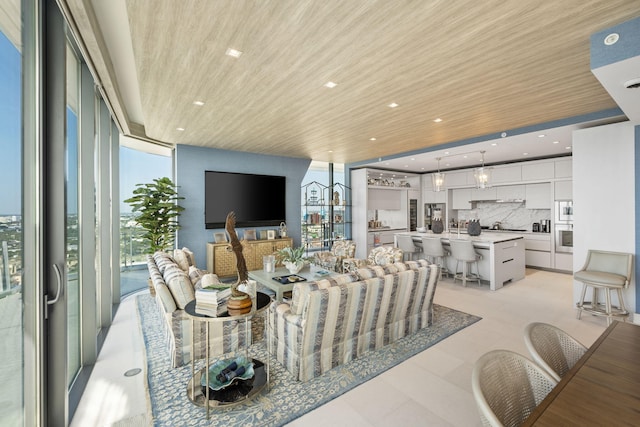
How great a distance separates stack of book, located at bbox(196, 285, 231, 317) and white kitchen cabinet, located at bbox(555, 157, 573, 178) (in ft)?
24.1

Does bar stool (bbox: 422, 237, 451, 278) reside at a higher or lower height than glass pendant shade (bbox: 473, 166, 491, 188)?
lower

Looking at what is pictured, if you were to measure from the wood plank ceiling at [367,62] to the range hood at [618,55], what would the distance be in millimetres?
94

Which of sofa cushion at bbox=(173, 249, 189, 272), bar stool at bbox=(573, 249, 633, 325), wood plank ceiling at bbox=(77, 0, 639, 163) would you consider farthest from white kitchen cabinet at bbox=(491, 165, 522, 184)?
sofa cushion at bbox=(173, 249, 189, 272)

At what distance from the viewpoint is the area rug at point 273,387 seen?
6.63 feet

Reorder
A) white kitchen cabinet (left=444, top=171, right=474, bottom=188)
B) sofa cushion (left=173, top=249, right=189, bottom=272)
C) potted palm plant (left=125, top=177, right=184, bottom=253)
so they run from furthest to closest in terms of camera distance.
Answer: white kitchen cabinet (left=444, top=171, right=474, bottom=188) → potted palm plant (left=125, top=177, right=184, bottom=253) → sofa cushion (left=173, top=249, right=189, bottom=272)

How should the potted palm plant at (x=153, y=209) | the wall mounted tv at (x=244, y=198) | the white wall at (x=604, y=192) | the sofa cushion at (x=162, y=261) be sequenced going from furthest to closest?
the wall mounted tv at (x=244, y=198), the potted palm plant at (x=153, y=209), the white wall at (x=604, y=192), the sofa cushion at (x=162, y=261)

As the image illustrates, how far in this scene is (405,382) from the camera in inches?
95.7

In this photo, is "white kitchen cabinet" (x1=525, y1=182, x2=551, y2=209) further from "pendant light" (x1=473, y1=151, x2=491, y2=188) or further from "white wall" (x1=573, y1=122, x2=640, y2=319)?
"white wall" (x1=573, y1=122, x2=640, y2=319)

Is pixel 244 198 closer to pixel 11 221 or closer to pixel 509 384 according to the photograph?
pixel 11 221

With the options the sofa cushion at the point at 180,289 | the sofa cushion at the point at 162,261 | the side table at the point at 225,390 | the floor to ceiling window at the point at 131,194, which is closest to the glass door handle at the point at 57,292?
the side table at the point at 225,390

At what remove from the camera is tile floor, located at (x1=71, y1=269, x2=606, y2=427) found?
203cm

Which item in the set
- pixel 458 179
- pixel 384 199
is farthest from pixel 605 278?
pixel 384 199

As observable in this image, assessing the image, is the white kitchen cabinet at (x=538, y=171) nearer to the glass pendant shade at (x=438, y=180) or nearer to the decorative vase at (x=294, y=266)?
the glass pendant shade at (x=438, y=180)

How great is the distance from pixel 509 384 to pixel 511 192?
7.40 metres
